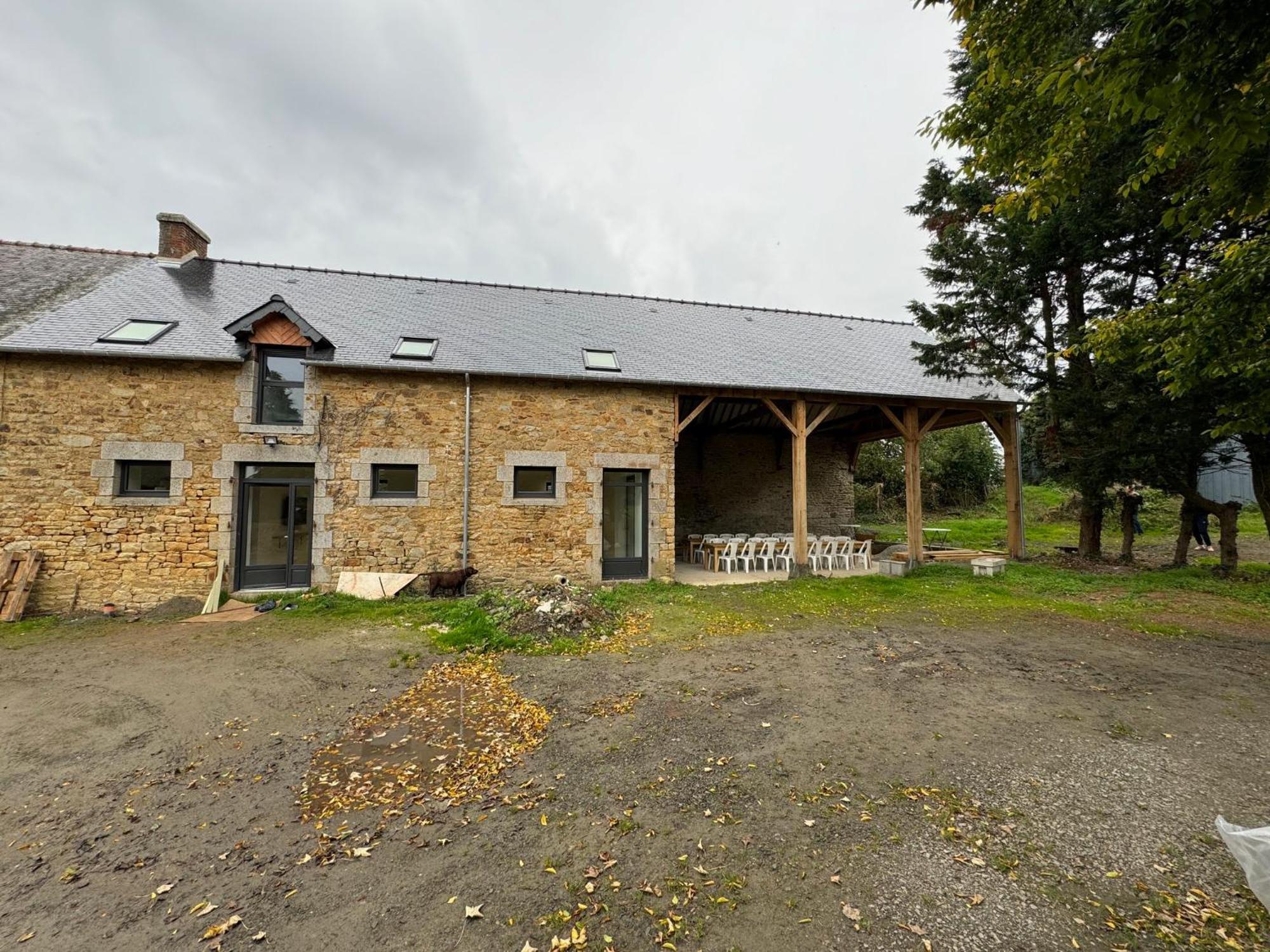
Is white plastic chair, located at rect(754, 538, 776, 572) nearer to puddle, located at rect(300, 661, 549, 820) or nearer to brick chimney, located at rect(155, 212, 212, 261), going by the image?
puddle, located at rect(300, 661, 549, 820)

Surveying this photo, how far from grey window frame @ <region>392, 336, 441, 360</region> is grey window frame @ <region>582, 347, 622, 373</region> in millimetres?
2480

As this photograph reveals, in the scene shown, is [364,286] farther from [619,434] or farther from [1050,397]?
[1050,397]

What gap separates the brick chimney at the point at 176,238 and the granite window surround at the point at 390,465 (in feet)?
21.1

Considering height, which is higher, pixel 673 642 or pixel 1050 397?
pixel 1050 397

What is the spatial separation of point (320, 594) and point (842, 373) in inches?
389

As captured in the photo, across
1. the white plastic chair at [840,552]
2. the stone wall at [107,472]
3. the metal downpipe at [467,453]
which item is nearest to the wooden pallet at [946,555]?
the white plastic chair at [840,552]

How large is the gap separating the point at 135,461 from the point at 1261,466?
16.7m

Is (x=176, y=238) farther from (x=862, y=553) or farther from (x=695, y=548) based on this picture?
(x=862, y=553)

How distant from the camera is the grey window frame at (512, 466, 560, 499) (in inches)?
337

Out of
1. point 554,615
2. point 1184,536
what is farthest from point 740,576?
point 1184,536

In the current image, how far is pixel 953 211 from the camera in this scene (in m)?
10.4

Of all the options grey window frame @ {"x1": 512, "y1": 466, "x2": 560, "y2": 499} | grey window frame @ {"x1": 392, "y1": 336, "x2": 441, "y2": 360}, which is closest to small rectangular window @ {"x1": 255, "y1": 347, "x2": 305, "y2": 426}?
grey window frame @ {"x1": 392, "y1": 336, "x2": 441, "y2": 360}

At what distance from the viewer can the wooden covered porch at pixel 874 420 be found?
9.45 m

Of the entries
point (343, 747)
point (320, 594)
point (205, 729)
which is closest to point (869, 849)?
point (343, 747)
